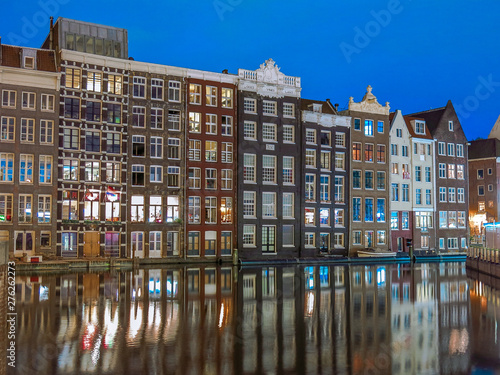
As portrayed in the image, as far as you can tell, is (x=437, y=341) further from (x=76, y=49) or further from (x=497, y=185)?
(x=497, y=185)

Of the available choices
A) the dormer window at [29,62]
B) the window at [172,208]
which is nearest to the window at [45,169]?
the dormer window at [29,62]

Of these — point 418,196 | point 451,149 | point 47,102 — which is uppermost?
point 47,102

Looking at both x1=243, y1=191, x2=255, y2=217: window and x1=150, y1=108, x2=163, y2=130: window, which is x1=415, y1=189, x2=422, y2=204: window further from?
x1=150, y1=108, x2=163, y2=130: window

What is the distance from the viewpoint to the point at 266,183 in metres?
73.8

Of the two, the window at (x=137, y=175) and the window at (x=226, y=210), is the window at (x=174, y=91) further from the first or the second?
the window at (x=226, y=210)

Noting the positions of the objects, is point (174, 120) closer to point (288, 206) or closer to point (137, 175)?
point (137, 175)

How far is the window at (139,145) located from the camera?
2611 inches

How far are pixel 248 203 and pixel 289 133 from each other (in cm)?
1067

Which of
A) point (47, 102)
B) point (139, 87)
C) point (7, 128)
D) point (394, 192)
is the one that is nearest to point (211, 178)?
point (139, 87)

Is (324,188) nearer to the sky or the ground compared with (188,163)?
nearer to the ground

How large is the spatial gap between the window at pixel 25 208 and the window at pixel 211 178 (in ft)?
63.8

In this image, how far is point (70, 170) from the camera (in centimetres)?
6269

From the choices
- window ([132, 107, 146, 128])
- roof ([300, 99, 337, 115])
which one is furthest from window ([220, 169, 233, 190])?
roof ([300, 99, 337, 115])

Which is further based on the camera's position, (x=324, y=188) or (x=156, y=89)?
(x=324, y=188)
